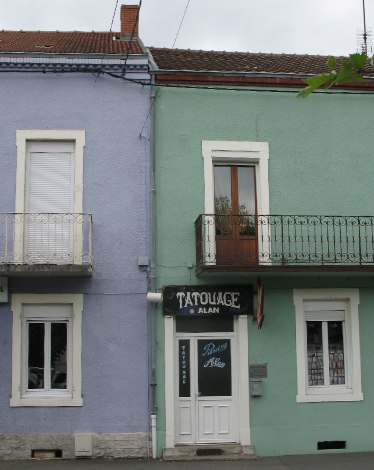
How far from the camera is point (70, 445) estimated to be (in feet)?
35.5

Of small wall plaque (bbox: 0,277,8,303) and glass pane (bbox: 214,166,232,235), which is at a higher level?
glass pane (bbox: 214,166,232,235)

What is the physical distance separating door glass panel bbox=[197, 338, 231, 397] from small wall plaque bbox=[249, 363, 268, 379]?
469mm

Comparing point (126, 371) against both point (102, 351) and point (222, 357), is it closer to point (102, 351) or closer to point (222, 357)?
point (102, 351)

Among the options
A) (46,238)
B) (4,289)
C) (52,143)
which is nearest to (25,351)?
(4,289)

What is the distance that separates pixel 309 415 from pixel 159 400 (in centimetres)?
280

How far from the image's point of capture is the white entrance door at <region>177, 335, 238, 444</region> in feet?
37.0

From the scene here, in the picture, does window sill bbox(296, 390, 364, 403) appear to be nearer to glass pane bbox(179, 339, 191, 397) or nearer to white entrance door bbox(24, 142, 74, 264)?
glass pane bbox(179, 339, 191, 397)

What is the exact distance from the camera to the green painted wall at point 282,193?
11.3 meters

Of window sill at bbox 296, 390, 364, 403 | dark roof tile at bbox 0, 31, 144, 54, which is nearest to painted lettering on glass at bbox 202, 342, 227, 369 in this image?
window sill at bbox 296, 390, 364, 403

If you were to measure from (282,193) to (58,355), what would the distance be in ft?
17.2

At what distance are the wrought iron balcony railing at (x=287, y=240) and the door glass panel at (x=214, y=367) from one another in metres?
1.57

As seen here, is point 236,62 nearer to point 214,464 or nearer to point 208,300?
point 208,300

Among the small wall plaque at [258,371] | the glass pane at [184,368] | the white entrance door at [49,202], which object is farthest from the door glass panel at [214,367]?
the white entrance door at [49,202]

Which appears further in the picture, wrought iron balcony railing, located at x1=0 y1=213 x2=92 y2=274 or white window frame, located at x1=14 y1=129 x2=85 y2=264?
white window frame, located at x1=14 y1=129 x2=85 y2=264
